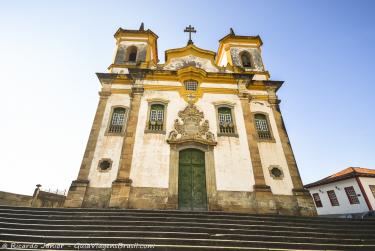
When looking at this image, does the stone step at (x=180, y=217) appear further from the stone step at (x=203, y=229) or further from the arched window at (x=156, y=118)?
the arched window at (x=156, y=118)

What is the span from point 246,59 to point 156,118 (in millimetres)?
9124

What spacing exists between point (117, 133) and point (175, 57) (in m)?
6.92

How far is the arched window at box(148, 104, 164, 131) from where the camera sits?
11719 millimetres

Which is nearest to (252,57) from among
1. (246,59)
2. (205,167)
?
(246,59)

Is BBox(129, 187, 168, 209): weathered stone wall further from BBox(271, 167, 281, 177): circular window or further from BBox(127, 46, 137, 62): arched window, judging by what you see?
BBox(127, 46, 137, 62): arched window

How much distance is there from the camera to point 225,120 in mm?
12289

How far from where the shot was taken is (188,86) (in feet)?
43.6

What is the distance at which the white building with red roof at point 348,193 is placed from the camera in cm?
1589

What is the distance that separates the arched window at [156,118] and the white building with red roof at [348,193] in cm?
1592

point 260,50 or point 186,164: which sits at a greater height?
point 260,50

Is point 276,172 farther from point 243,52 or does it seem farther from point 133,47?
point 133,47

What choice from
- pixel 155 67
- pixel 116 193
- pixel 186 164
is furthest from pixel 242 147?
pixel 155 67

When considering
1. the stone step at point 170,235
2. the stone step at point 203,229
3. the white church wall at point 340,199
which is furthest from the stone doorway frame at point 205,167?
the white church wall at point 340,199

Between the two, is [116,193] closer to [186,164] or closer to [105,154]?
[105,154]
